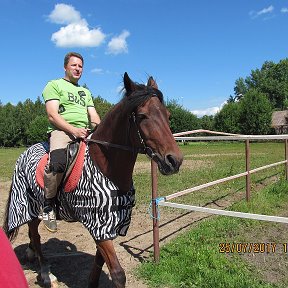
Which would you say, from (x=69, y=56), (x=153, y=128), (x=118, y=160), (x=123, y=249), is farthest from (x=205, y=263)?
(x=69, y=56)

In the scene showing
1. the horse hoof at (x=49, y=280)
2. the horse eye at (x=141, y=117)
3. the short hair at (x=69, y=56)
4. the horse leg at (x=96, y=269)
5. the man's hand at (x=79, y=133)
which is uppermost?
the short hair at (x=69, y=56)

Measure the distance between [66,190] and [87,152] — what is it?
422mm

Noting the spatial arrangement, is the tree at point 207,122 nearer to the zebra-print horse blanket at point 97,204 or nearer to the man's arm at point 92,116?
the man's arm at point 92,116

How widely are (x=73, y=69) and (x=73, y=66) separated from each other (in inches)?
1.2

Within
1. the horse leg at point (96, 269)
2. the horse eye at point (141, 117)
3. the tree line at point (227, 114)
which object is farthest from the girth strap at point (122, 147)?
the tree line at point (227, 114)

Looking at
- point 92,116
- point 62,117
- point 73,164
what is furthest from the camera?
point 92,116

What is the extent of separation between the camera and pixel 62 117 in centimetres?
359

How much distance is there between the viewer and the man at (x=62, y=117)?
3.46 meters

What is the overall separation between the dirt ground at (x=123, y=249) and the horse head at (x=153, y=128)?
1836 millimetres

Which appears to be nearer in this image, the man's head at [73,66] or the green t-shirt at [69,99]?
the green t-shirt at [69,99]

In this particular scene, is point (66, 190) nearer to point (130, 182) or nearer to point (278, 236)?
point (130, 182)

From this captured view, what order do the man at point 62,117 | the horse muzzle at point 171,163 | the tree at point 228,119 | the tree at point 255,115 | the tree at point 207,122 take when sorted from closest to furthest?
the horse muzzle at point 171,163, the man at point 62,117, the tree at point 255,115, the tree at point 228,119, the tree at point 207,122

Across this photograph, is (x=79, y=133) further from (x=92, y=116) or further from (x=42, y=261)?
(x=42, y=261)

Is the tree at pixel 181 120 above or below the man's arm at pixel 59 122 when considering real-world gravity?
above
